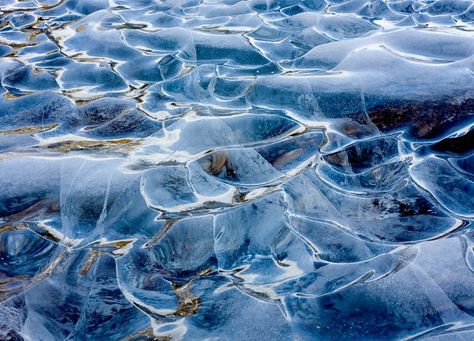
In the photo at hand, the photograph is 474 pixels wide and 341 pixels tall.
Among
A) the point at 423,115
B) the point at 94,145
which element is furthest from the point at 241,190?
the point at 423,115

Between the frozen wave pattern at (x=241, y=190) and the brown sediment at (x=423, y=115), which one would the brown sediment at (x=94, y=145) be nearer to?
the frozen wave pattern at (x=241, y=190)

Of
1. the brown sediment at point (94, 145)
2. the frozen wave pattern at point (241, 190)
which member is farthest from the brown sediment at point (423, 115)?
the brown sediment at point (94, 145)

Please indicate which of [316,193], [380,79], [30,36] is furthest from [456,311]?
[30,36]

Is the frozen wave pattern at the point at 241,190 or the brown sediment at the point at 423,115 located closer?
the frozen wave pattern at the point at 241,190

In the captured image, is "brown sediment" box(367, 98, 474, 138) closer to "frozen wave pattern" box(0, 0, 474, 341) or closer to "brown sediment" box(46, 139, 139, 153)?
"frozen wave pattern" box(0, 0, 474, 341)

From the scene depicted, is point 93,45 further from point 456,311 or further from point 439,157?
point 456,311

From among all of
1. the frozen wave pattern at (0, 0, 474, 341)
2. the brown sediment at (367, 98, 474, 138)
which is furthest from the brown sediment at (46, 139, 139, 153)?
the brown sediment at (367, 98, 474, 138)

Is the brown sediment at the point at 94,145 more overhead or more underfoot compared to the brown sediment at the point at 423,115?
more underfoot

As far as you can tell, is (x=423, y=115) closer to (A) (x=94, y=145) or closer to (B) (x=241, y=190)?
(B) (x=241, y=190)
